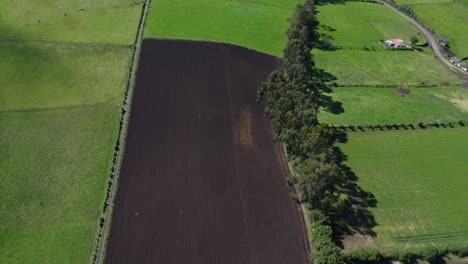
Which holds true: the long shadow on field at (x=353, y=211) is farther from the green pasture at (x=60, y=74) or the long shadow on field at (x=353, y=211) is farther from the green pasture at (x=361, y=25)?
the green pasture at (x=361, y=25)

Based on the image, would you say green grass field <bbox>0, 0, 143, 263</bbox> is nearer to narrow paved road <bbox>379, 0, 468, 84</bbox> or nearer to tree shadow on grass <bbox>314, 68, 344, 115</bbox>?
tree shadow on grass <bbox>314, 68, 344, 115</bbox>

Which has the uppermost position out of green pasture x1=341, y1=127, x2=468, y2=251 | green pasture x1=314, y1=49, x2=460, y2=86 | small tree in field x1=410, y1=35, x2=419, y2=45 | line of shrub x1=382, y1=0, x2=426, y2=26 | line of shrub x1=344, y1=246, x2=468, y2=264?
line of shrub x1=382, y1=0, x2=426, y2=26

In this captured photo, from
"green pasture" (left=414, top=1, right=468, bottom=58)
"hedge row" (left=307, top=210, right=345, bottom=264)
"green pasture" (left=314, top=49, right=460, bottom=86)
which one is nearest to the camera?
"hedge row" (left=307, top=210, right=345, bottom=264)

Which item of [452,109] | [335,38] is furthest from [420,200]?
[335,38]

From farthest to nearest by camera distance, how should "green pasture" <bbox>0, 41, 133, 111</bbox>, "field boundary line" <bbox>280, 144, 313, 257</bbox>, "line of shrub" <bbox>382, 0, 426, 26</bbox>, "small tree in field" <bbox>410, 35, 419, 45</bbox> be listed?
"line of shrub" <bbox>382, 0, 426, 26</bbox>, "small tree in field" <bbox>410, 35, 419, 45</bbox>, "green pasture" <bbox>0, 41, 133, 111</bbox>, "field boundary line" <bbox>280, 144, 313, 257</bbox>

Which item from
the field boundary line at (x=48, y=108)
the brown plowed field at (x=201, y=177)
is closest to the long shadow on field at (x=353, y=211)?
the brown plowed field at (x=201, y=177)

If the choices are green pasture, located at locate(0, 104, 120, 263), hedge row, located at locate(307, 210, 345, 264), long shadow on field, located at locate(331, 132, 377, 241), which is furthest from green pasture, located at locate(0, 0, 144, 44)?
hedge row, located at locate(307, 210, 345, 264)

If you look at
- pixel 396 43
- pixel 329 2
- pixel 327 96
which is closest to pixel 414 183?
pixel 327 96
